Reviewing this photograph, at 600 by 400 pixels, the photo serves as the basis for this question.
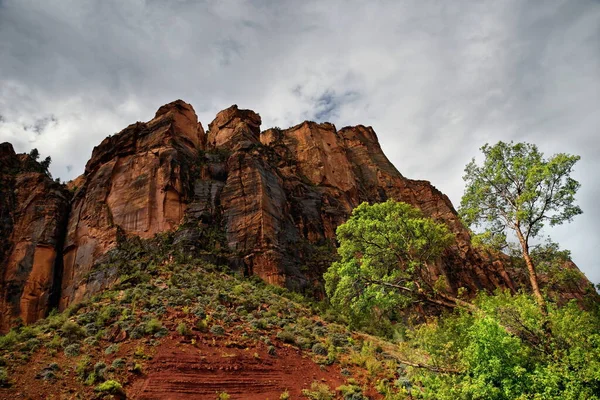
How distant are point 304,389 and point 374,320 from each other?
15.4 meters

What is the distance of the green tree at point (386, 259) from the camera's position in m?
16.3

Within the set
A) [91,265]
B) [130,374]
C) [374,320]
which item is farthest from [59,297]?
[374,320]

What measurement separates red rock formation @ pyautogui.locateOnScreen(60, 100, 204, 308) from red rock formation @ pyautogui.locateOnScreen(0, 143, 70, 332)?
1821 mm

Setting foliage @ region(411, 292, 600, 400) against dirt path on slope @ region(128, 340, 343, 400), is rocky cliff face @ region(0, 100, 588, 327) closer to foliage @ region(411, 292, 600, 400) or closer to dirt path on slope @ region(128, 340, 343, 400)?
dirt path on slope @ region(128, 340, 343, 400)

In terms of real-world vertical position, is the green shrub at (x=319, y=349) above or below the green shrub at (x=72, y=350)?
below

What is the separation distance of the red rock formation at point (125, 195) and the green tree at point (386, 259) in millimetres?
24994

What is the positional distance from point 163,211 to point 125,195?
526cm

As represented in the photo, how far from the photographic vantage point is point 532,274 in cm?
1316

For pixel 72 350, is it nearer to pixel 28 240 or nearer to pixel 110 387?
pixel 110 387

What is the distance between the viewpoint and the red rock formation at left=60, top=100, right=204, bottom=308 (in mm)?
38406

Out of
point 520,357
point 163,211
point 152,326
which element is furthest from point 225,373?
point 163,211

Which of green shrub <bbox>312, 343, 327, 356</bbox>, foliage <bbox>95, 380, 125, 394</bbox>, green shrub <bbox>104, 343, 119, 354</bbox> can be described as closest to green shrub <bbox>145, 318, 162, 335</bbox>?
green shrub <bbox>104, 343, 119, 354</bbox>

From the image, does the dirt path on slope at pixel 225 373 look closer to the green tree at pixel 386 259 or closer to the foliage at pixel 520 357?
the green tree at pixel 386 259

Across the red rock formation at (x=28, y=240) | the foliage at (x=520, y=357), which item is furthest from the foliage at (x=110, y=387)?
the red rock formation at (x=28, y=240)
